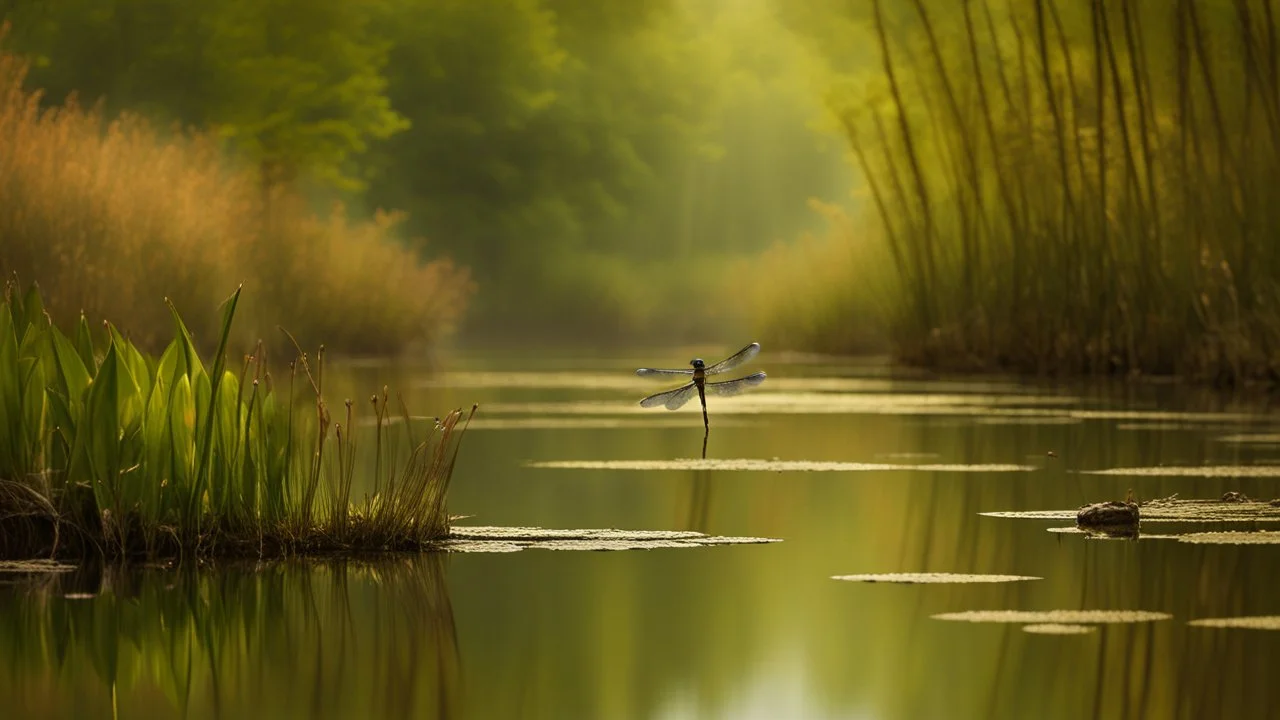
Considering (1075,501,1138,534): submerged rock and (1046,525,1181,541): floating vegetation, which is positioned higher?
(1075,501,1138,534): submerged rock

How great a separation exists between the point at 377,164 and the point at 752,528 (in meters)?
40.7

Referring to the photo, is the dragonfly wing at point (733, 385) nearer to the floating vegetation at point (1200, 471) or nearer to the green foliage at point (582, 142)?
the floating vegetation at point (1200, 471)

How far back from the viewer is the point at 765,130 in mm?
59406

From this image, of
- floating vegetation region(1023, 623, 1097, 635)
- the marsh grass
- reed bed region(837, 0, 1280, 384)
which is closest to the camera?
floating vegetation region(1023, 623, 1097, 635)

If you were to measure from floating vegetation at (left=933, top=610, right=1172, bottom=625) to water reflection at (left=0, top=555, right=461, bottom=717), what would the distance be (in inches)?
47.7

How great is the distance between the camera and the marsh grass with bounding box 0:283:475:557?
19.7 ft

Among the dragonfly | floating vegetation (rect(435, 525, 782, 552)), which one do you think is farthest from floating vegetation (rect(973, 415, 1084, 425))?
floating vegetation (rect(435, 525, 782, 552))

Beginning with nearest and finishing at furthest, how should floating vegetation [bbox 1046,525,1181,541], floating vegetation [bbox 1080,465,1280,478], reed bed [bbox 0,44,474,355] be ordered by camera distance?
1. floating vegetation [bbox 1046,525,1181,541]
2. floating vegetation [bbox 1080,465,1280,478]
3. reed bed [bbox 0,44,474,355]

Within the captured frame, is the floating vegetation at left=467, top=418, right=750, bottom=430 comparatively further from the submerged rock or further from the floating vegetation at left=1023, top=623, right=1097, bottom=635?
the floating vegetation at left=1023, top=623, right=1097, bottom=635

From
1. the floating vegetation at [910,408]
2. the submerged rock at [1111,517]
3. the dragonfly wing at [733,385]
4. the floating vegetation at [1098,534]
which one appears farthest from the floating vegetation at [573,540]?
the floating vegetation at [910,408]

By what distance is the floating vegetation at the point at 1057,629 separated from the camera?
4.70 metres

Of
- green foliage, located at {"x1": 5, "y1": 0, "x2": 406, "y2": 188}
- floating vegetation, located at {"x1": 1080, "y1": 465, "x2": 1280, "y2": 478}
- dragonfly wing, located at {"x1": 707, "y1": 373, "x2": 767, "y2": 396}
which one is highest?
green foliage, located at {"x1": 5, "y1": 0, "x2": 406, "y2": 188}

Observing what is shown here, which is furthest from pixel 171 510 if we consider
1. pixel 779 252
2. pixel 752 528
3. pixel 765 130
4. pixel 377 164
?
pixel 765 130

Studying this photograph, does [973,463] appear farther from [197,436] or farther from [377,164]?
[377,164]
